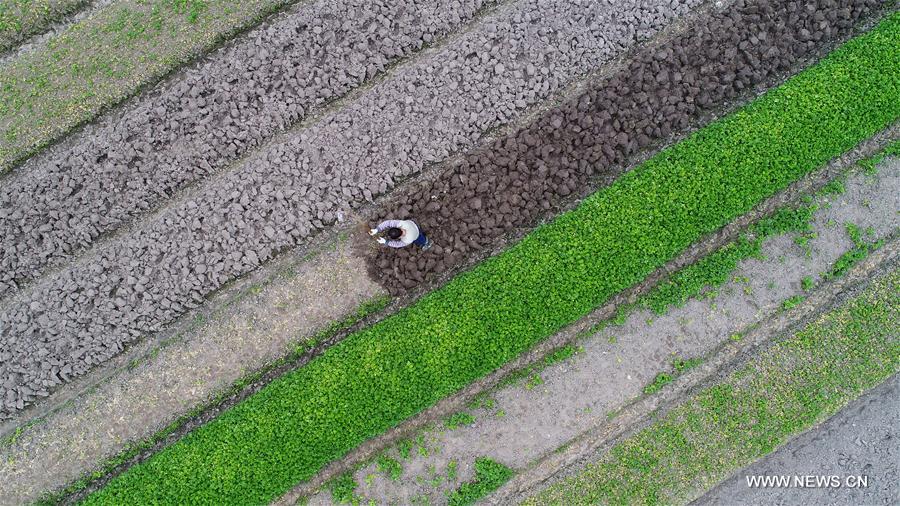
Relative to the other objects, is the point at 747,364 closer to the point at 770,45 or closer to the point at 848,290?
the point at 848,290

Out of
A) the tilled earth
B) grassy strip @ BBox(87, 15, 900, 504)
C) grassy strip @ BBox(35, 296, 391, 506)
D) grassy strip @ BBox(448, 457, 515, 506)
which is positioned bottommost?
grassy strip @ BBox(448, 457, 515, 506)

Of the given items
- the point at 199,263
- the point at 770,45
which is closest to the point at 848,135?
the point at 770,45

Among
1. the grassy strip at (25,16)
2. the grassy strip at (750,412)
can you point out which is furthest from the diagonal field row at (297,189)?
the grassy strip at (750,412)

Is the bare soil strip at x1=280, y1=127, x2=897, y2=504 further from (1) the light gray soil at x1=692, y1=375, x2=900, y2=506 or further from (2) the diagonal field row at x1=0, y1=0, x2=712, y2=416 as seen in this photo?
(2) the diagonal field row at x1=0, y1=0, x2=712, y2=416

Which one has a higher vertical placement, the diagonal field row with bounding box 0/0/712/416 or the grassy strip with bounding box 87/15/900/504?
the diagonal field row with bounding box 0/0/712/416

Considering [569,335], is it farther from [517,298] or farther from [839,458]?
[839,458]

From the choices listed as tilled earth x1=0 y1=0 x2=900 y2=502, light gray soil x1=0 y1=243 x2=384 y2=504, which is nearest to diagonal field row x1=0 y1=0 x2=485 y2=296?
tilled earth x1=0 y1=0 x2=900 y2=502

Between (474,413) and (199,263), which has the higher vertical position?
(199,263)
